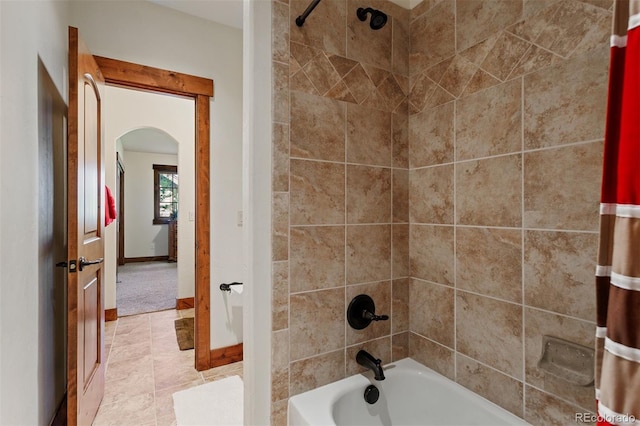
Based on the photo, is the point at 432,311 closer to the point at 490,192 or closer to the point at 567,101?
the point at 490,192

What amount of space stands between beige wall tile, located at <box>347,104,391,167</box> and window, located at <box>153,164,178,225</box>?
7209 mm

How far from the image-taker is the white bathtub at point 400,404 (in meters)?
1.16

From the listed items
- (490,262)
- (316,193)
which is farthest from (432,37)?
(490,262)

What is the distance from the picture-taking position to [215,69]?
8.13 feet

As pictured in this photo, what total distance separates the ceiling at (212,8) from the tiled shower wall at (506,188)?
145 cm

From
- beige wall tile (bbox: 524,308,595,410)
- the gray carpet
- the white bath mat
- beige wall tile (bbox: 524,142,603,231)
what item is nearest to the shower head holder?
beige wall tile (bbox: 524,142,603,231)

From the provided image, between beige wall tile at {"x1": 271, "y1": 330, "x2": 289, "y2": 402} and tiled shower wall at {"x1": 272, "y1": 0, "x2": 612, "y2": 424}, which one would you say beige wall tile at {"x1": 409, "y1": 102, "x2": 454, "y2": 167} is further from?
beige wall tile at {"x1": 271, "y1": 330, "x2": 289, "y2": 402}

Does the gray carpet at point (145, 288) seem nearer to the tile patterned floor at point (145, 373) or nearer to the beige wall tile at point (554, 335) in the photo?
the tile patterned floor at point (145, 373)

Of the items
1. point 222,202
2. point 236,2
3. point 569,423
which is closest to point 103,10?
point 236,2

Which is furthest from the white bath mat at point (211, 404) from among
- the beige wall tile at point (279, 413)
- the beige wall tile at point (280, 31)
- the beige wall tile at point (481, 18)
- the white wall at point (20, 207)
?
the beige wall tile at point (481, 18)

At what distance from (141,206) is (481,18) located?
780 cm

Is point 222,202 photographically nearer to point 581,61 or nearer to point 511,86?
point 511,86

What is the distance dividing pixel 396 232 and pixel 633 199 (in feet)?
3.51

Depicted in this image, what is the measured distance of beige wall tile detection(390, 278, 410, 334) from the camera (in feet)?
5.01
